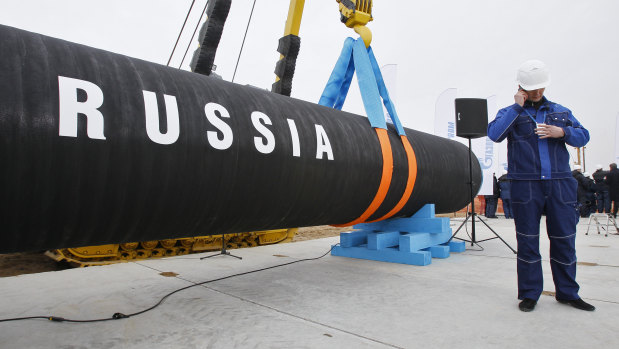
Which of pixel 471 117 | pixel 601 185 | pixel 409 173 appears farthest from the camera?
pixel 601 185

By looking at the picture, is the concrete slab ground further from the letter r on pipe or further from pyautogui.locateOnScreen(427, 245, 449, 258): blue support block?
the letter r on pipe

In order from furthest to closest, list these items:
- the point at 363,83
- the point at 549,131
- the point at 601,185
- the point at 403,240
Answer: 1. the point at 601,185
2. the point at 403,240
3. the point at 363,83
4. the point at 549,131

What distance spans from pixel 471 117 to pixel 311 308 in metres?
3.89

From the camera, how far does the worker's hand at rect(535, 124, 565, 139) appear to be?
8.53ft

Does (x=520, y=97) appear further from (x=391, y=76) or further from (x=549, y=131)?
(x=391, y=76)

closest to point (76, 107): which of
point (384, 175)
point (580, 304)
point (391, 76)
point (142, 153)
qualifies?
point (142, 153)

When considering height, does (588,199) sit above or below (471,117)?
below

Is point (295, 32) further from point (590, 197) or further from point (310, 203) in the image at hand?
point (590, 197)

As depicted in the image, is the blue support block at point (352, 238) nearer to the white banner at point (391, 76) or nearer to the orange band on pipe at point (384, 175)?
the orange band on pipe at point (384, 175)

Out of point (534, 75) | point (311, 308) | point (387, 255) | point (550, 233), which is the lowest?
point (311, 308)

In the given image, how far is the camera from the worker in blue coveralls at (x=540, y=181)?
2582 mm

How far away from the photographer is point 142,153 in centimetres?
198

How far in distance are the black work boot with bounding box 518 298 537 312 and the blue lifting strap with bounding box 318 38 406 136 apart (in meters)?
1.93

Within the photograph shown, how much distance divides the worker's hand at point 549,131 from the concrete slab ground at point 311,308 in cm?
117
